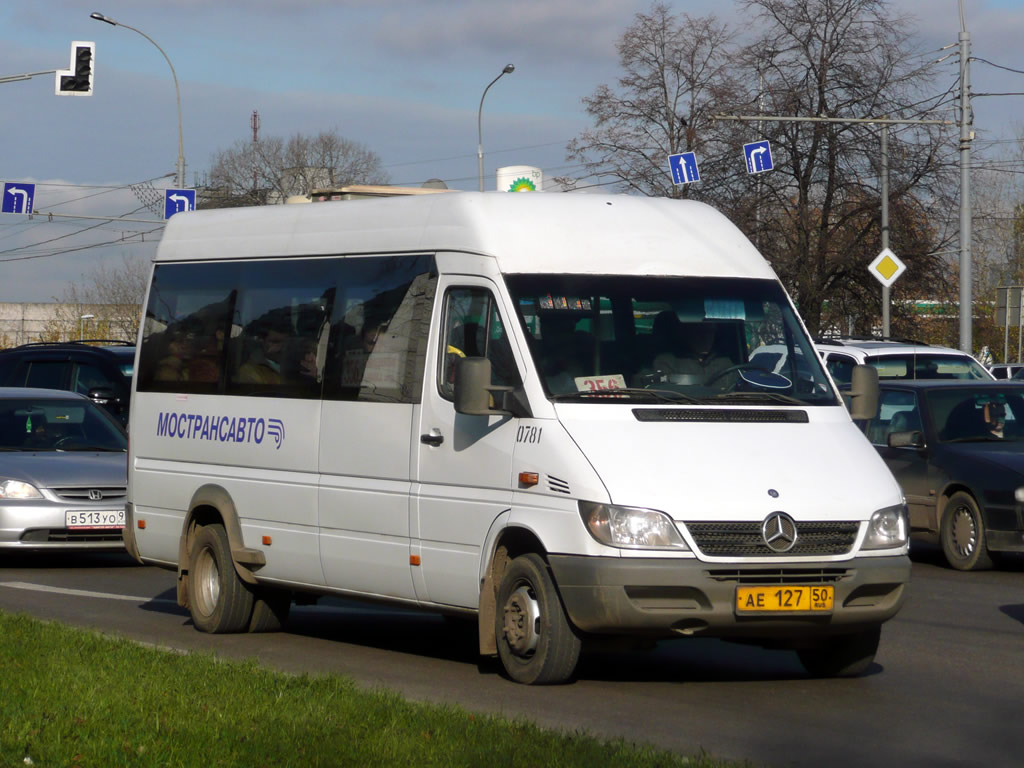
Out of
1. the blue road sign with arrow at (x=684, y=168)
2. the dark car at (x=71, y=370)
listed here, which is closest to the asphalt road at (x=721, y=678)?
the dark car at (x=71, y=370)

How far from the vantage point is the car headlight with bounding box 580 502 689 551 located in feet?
26.9

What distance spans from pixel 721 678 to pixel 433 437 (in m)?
1.99

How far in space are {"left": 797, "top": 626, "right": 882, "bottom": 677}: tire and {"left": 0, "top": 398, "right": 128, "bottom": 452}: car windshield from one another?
972 cm

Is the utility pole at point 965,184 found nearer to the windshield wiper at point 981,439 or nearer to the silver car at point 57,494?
the windshield wiper at point 981,439

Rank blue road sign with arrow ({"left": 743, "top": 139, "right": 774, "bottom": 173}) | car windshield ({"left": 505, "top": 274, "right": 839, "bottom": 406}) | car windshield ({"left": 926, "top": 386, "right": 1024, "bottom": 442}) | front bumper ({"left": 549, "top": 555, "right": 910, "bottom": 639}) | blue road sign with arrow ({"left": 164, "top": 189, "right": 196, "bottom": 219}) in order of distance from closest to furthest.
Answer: front bumper ({"left": 549, "top": 555, "right": 910, "bottom": 639}) → car windshield ({"left": 505, "top": 274, "right": 839, "bottom": 406}) → car windshield ({"left": 926, "top": 386, "right": 1024, "bottom": 442}) → blue road sign with arrow ({"left": 743, "top": 139, "right": 774, "bottom": 173}) → blue road sign with arrow ({"left": 164, "top": 189, "right": 196, "bottom": 219})

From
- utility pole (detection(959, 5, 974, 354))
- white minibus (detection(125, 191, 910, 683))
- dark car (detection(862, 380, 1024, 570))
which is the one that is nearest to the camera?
white minibus (detection(125, 191, 910, 683))

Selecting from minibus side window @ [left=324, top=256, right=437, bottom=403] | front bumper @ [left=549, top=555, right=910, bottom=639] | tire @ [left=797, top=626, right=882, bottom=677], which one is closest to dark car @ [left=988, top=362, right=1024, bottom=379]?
minibus side window @ [left=324, top=256, right=437, bottom=403]

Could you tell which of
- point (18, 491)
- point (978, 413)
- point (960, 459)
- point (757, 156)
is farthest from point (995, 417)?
point (757, 156)

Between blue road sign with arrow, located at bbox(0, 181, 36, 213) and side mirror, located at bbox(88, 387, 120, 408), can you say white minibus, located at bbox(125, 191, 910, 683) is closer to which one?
side mirror, located at bbox(88, 387, 120, 408)

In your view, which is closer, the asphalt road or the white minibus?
the asphalt road

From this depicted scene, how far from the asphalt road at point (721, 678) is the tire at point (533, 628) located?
12 cm

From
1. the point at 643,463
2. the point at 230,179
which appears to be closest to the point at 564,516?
the point at 643,463

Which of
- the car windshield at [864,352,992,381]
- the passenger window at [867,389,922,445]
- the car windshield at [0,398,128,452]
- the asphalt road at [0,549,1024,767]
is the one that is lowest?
the asphalt road at [0,549,1024,767]

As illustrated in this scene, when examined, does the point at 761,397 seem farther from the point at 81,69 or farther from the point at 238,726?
the point at 81,69
